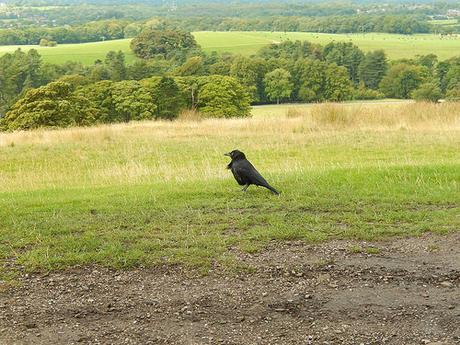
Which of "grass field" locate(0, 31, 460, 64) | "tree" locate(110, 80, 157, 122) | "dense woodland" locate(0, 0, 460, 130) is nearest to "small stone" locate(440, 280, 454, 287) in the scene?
"dense woodland" locate(0, 0, 460, 130)

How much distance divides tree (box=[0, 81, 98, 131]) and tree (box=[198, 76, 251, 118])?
16.7m

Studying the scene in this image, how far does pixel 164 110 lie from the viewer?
6297 centimetres

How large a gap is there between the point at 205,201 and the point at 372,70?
85.4m

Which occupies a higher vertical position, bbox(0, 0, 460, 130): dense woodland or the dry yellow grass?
the dry yellow grass

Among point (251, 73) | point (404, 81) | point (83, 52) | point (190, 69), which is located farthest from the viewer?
point (83, 52)

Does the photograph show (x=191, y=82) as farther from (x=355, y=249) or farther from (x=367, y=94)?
(x=355, y=249)

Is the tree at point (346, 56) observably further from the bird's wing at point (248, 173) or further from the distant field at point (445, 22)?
the bird's wing at point (248, 173)

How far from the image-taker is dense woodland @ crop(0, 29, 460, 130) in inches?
2013

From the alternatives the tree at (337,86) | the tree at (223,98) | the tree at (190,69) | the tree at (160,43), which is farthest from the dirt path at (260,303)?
the tree at (160,43)

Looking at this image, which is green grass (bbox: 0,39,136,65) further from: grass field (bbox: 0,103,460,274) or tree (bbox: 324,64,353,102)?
grass field (bbox: 0,103,460,274)

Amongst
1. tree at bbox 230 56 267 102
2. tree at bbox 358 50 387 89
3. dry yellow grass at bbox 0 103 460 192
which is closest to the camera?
dry yellow grass at bbox 0 103 460 192

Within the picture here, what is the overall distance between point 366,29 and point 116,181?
167546 mm

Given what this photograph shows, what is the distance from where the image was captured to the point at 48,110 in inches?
1839

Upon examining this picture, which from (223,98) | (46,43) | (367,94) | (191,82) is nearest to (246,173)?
(223,98)
